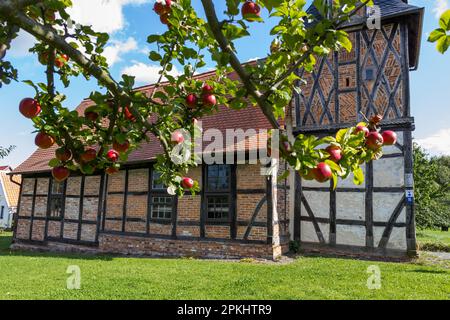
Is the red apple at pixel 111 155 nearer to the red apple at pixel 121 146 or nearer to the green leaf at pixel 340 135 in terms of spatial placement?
the red apple at pixel 121 146

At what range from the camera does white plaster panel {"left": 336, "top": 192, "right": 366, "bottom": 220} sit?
10.0 meters

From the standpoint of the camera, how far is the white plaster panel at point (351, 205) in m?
10.0

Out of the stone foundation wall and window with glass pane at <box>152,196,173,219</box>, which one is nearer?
the stone foundation wall

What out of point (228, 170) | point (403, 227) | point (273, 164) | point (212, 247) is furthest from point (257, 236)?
point (273, 164)

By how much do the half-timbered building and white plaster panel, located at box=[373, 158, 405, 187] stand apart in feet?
0.09

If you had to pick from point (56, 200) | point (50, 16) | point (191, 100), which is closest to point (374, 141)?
point (191, 100)

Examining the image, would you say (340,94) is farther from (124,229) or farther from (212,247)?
(124,229)

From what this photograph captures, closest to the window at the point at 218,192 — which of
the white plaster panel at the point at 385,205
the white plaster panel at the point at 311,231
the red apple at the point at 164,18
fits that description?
the white plaster panel at the point at 311,231

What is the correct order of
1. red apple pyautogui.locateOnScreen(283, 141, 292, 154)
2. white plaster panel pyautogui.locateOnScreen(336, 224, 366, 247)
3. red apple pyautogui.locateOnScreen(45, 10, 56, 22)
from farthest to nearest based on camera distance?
white plaster panel pyautogui.locateOnScreen(336, 224, 366, 247) → red apple pyautogui.locateOnScreen(45, 10, 56, 22) → red apple pyautogui.locateOnScreen(283, 141, 292, 154)

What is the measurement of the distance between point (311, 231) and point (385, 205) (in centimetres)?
233

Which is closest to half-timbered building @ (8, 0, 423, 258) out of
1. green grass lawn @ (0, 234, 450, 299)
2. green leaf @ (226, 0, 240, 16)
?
green grass lawn @ (0, 234, 450, 299)

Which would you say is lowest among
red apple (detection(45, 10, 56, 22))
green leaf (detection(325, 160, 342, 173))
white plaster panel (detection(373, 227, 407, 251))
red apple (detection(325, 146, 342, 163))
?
white plaster panel (detection(373, 227, 407, 251))

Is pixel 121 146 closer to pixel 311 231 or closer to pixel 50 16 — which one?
pixel 50 16

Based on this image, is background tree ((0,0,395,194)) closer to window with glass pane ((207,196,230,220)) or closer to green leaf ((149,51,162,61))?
green leaf ((149,51,162,61))
